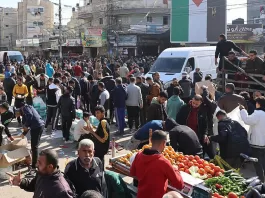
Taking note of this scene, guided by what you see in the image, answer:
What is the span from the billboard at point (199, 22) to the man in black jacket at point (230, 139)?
3167 centimetres

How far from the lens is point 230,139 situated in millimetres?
6668

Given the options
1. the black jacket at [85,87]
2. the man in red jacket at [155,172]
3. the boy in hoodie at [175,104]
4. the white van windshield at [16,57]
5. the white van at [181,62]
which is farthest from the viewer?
the white van windshield at [16,57]

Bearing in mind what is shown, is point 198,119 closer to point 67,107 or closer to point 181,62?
point 67,107

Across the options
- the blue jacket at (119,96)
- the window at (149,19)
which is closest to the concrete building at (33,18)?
the window at (149,19)

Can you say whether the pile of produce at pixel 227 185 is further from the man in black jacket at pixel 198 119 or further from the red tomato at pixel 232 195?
the man in black jacket at pixel 198 119

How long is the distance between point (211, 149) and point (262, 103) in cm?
154

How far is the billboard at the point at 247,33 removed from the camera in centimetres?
4503

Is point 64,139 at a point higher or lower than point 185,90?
lower

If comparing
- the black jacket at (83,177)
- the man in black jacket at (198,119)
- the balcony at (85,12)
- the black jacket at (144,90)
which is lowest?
the black jacket at (83,177)

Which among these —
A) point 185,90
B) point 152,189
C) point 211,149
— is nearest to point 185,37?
point 185,90

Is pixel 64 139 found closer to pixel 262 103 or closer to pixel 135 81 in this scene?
pixel 135 81

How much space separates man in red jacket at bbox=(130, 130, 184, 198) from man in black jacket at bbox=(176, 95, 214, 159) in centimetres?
333

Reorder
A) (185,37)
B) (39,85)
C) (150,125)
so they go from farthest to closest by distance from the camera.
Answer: (185,37) < (39,85) < (150,125)

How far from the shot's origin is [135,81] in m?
11.9
